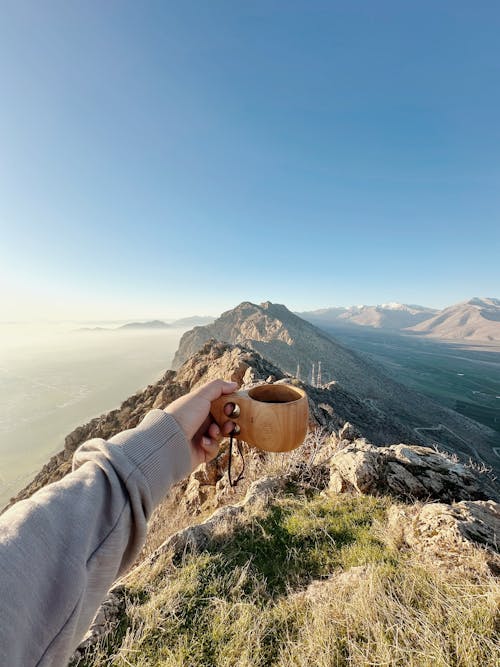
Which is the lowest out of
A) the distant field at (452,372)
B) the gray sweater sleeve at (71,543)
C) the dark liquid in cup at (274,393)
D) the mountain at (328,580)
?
the distant field at (452,372)

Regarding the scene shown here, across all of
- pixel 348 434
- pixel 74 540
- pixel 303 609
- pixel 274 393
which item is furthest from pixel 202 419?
pixel 348 434

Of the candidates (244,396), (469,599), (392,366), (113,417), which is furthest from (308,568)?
(392,366)

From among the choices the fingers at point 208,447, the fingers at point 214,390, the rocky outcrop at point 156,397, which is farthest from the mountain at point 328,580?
the rocky outcrop at point 156,397

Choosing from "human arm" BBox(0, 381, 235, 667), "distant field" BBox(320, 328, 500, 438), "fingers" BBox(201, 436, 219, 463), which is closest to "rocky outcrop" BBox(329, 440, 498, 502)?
"fingers" BBox(201, 436, 219, 463)

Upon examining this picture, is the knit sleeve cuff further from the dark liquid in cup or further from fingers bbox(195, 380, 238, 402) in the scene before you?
the dark liquid in cup

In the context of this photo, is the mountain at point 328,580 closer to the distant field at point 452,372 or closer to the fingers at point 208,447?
the fingers at point 208,447

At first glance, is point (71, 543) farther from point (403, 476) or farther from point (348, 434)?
point (348, 434)
